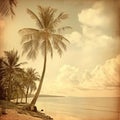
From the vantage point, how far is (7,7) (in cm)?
247

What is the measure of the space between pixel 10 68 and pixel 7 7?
546mm

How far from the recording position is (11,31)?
2.47 metres

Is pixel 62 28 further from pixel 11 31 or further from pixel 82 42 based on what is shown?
pixel 11 31

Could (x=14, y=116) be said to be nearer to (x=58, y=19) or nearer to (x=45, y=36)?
(x=45, y=36)

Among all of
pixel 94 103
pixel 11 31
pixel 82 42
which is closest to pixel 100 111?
pixel 94 103

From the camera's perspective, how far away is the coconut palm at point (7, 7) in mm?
2471

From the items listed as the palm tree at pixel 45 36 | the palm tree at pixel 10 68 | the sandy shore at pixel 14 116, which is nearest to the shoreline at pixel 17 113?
the sandy shore at pixel 14 116

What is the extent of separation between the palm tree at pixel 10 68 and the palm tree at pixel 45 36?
0.36 ft

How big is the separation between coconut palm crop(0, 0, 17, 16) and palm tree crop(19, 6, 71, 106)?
0.65ft

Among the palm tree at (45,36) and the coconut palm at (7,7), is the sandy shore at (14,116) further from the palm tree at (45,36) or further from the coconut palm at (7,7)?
the coconut palm at (7,7)

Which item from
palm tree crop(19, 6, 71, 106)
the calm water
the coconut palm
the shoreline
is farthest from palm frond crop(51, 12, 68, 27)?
the shoreline

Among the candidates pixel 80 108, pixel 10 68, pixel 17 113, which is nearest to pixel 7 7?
pixel 10 68

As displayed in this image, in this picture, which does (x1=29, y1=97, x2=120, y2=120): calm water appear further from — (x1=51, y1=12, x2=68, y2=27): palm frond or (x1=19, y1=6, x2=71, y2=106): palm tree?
(x1=51, y1=12, x2=68, y2=27): palm frond

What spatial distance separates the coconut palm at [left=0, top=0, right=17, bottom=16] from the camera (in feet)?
8.11
